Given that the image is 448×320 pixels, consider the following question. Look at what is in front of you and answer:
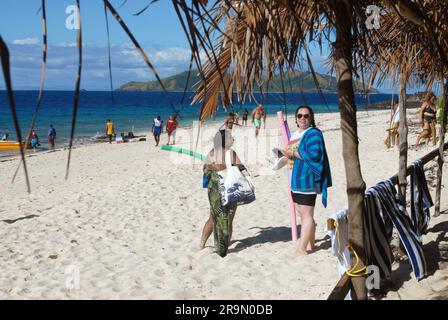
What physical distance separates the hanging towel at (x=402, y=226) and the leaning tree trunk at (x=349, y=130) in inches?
32.4

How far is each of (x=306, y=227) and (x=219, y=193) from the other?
996 millimetres

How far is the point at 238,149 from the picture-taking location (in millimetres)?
17594

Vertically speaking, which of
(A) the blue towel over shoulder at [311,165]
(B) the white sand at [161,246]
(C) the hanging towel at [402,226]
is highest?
(A) the blue towel over shoulder at [311,165]

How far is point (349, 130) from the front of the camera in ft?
9.71

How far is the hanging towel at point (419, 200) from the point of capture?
4.94 m

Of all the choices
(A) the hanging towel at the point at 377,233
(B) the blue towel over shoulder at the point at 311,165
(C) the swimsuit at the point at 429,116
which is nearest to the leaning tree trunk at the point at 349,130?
(A) the hanging towel at the point at 377,233

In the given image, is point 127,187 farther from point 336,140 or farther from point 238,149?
point 336,140

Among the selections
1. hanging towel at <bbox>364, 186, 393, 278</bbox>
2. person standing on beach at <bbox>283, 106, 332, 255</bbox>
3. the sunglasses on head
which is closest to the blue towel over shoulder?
person standing on beach at <bbox>283, 106, 332, 255</bbox>

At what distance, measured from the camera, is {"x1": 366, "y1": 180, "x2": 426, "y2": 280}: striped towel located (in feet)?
13.2

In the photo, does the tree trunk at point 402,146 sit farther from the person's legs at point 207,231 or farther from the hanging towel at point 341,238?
the person's legs at point 207,231

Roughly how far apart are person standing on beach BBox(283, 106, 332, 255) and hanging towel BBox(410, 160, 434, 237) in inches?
34.3

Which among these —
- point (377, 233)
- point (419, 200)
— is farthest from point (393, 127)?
point (377, 233)

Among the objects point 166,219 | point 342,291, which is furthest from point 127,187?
point 342,291

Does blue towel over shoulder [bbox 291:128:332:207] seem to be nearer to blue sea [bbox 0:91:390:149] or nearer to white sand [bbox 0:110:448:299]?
blue sea [bbox 0:91:390:149]
